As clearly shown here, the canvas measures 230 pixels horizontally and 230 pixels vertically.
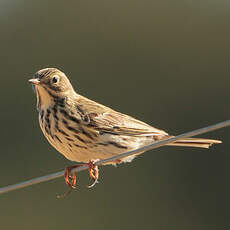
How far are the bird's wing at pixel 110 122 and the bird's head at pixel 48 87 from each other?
281mm

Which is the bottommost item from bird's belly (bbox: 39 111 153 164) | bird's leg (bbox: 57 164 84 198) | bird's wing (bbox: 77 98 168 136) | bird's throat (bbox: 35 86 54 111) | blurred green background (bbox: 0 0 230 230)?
bird's leg (bbox: 57 164 84 198)

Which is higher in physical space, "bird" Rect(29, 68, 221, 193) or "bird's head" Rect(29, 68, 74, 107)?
"bird's head" Rect(29, 68, 74, 107)

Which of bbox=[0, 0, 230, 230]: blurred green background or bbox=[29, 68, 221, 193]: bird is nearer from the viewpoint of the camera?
bbox=[29, 68, 221, 193]: bird

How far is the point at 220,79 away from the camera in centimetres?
2128

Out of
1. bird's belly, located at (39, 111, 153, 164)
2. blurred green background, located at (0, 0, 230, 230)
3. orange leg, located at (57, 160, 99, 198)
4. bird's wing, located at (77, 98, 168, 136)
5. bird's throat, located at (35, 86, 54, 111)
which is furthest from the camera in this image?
blurred green background, located at (0, 0, 230, 230)

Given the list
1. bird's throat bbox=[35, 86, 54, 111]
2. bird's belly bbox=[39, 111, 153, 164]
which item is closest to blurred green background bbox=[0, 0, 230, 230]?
bird's throat bbox=[35, 86, 54, 111]

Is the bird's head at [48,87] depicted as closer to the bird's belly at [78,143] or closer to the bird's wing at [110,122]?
the bird's wing at [110,122]

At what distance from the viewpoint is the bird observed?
28.1ft

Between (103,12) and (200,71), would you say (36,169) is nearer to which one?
(200,71)

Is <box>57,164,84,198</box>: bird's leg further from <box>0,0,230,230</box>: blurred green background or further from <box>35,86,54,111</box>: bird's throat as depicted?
<box>0,0,230,230</box>: blurred green background

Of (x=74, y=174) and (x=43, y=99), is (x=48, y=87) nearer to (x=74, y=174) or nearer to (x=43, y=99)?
(x=43, y=99)

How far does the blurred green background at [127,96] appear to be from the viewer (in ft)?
54.8

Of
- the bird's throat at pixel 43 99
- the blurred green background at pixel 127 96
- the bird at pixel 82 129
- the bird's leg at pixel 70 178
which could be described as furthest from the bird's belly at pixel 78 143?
the blurred green background at pixel 127 96

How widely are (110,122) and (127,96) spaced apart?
10.1 metres
